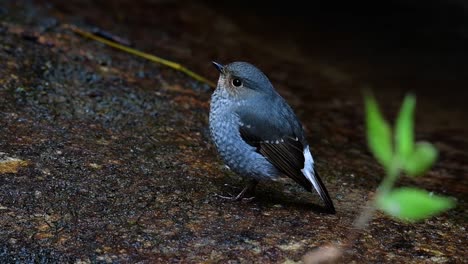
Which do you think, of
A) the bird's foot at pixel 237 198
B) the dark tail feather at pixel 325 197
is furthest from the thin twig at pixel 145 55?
the dark tail feather at pixel 325 197

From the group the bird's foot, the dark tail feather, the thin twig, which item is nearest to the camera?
the dark tail feather

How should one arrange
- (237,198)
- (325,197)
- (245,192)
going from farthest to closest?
(245,192) → (237,198) → (325,197)

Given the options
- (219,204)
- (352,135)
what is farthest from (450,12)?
(219,204)

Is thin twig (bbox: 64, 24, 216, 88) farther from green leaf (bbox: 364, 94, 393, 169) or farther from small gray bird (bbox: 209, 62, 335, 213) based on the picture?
green leaf (bbox: 364, 94, 393, 169)

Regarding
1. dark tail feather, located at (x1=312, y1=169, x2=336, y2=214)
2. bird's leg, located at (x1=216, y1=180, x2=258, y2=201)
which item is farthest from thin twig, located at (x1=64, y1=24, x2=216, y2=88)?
dark tail feather, located at (x1=312, y1=169, x2=336, y2=214)

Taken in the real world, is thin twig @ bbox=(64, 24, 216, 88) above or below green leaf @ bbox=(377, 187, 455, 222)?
above

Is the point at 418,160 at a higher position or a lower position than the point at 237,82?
lower

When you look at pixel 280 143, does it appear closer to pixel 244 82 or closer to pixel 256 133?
pixel 256 133

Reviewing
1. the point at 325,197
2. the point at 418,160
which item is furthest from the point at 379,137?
the point at 325,197
